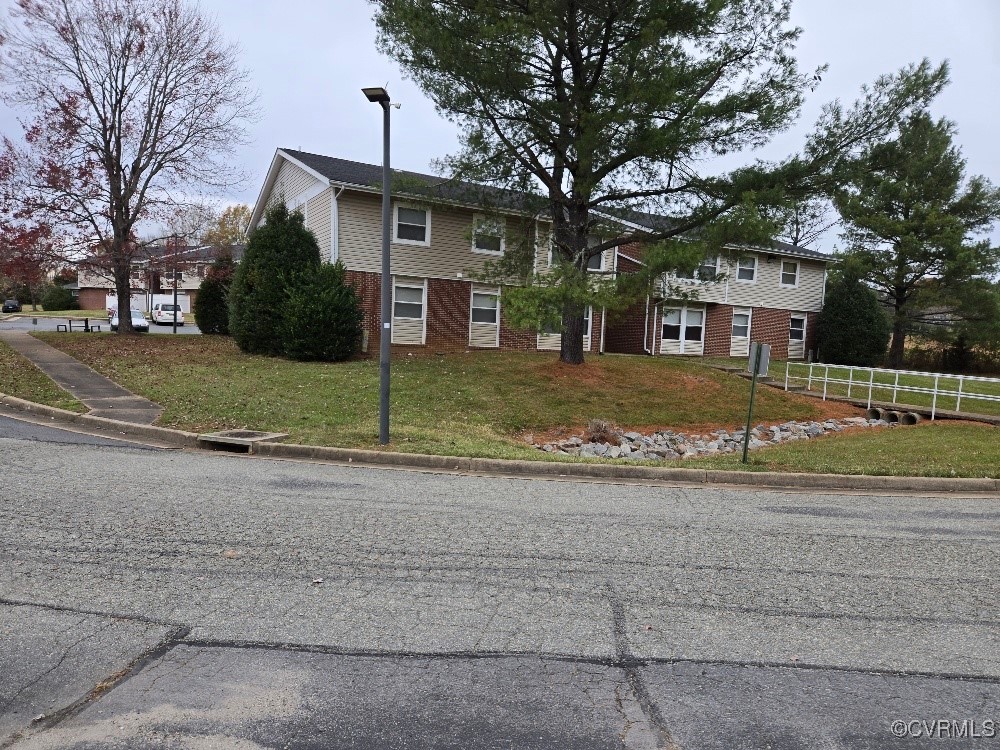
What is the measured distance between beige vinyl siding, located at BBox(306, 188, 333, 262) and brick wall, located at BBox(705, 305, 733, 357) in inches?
706

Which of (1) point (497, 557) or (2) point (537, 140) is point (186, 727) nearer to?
(1) point (497, 557)

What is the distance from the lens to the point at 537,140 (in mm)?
17703

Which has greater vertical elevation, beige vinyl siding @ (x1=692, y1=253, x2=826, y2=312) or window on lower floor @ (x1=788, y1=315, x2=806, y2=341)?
beige vinyl siding @ (x1=692, y1=253, x2=826, y2=312)

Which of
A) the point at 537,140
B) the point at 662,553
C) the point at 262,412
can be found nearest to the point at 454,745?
the point at 662,553

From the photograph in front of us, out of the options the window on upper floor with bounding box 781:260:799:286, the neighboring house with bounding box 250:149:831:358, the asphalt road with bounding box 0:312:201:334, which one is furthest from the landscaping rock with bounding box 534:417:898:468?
the asphalt road with bounding box 0:312:201:334

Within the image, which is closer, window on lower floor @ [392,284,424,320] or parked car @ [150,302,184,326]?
window on lower floor @ [392,284,424,320]

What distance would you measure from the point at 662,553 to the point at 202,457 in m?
7.10

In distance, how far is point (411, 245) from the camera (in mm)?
23156

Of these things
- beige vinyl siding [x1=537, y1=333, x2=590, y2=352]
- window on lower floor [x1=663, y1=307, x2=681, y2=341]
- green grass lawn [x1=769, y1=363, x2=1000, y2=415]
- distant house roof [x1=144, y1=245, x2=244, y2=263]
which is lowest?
green grass lawn [x1=769, y1=363, x2=1000, y2=415]

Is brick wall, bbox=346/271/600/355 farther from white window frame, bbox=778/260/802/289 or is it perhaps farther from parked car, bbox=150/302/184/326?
parked car, bbox=150/302/184/326

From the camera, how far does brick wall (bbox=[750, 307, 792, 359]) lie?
32656 mm

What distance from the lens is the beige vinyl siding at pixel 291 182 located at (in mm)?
24172

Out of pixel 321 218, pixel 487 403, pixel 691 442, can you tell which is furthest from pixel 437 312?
pixel 691 442

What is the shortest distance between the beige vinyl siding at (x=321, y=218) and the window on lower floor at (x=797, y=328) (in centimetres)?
2315
